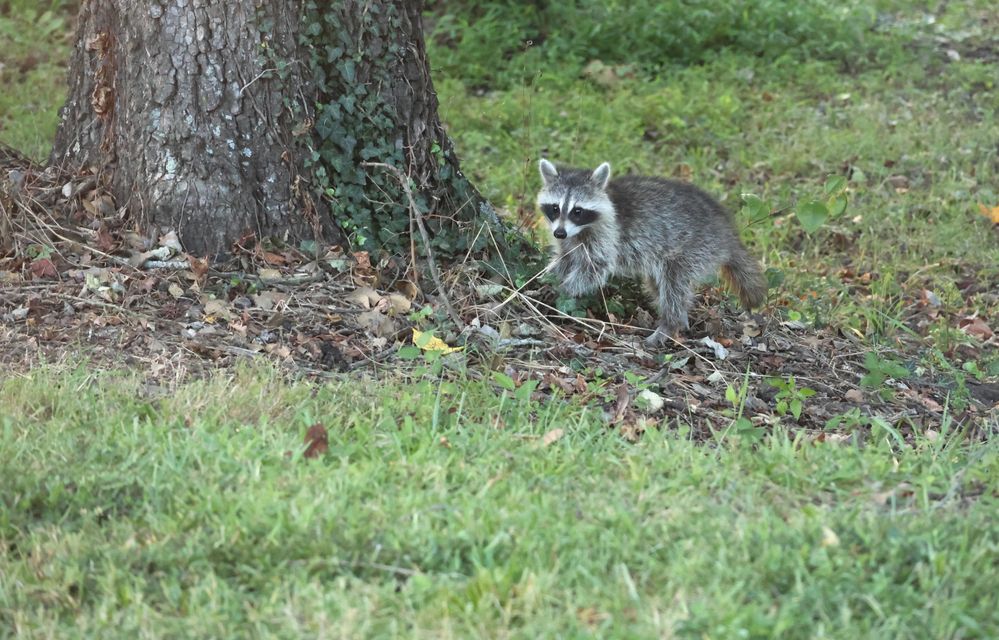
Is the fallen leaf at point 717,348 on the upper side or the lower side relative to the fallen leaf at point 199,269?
lower

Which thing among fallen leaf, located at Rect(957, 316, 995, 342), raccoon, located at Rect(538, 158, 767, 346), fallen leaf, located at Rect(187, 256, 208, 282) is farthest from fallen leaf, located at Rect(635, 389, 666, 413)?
fallen leaf, located at Rect(957, 316, 995, 342)

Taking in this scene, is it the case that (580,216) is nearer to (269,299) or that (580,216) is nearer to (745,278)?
(745,278)

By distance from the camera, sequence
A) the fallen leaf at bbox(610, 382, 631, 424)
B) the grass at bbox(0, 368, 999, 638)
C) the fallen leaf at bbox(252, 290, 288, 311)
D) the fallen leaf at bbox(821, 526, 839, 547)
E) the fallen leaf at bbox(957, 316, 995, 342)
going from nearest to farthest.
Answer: the grass at bbox(0, 368, 999, 638), the fallen leaf at bbox(821, 526, 839, 547), the fallen leaf at bbox(610, 382, 631, 424), the fallen leaf at bbox(252, 290, 288, 311), the fallen leaf at bbox(957, 316, 995, 342)

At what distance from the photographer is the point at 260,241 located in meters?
5.27

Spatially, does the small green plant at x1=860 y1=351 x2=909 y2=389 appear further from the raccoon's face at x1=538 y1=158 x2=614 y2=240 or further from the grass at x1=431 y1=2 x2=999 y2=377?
the raccoon's face at x1=538 y1=158 x2=614 y2=240

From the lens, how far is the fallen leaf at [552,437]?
400 centimetres

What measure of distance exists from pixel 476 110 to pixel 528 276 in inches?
132

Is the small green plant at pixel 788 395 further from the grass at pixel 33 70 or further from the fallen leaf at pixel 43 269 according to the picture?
the grass at pixel 33 70

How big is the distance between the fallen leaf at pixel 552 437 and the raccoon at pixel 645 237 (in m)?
1.52

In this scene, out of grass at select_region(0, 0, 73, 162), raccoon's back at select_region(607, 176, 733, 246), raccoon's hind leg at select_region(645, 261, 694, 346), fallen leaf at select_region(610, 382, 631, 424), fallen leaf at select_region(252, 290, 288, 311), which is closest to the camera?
fallen leaf at select_region(610, 382, 631, 424)

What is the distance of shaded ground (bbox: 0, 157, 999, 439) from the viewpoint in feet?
15.1

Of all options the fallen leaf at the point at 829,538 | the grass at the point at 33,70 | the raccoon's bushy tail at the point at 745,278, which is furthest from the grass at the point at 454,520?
the grass at the point at 33,70

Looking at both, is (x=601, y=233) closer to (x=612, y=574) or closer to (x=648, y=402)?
(x=648, y=402)

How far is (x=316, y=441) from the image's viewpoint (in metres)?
3.87
